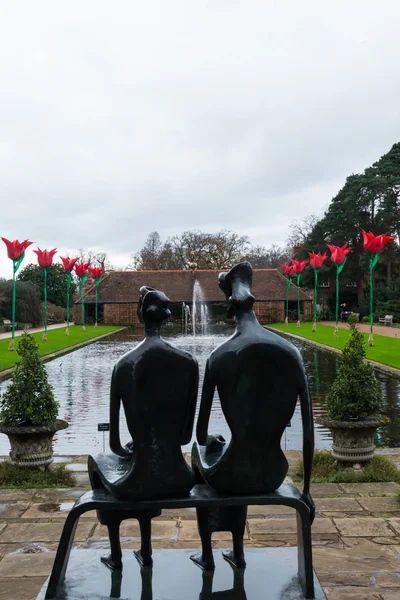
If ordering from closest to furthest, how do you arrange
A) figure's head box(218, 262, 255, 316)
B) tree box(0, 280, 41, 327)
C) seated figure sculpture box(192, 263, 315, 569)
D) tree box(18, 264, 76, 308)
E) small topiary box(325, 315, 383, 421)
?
seated figure sculpture box(192, 263, 315, 569), figure's head box(218, 262, 255, 316), small topiary box(325, 315, 383, 421), tree box(0, 280, 41, 327), tree box(18, 264, 76, 308)

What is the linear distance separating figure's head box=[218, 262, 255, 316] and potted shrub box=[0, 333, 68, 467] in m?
4.33

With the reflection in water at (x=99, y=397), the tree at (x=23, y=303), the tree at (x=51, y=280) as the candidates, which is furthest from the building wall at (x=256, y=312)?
the reflection in water at (x=99, y=397)

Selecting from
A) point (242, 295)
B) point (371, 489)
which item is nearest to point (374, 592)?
point (242, 295)

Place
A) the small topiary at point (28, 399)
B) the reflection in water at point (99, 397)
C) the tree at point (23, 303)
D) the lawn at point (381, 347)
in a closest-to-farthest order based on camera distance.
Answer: the small topiary at point (28, 399) < the reflection in water at point (99, 397) < the lawn at point (381, 347) < the tree at point (23, 303)

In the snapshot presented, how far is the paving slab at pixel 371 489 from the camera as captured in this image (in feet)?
20.3

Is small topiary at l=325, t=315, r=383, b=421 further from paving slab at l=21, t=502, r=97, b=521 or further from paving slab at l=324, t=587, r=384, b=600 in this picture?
paving slab at l=324, t=587, r=384, b=600

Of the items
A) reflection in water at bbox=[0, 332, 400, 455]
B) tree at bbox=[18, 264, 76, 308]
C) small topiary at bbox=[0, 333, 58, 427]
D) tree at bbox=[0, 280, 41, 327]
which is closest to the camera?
small topiary at bbox=[0, 333, 58, 427]

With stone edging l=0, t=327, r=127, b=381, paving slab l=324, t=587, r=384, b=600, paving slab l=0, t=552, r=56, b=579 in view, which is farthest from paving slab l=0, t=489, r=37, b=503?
stone edging l=0, t=327, r=127, b=381

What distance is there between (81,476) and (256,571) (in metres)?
3.83

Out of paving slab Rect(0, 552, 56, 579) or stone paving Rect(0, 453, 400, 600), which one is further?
paving slab Rect(0, 552, 56, 579)

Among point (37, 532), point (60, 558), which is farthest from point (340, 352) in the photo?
point (60, 558)

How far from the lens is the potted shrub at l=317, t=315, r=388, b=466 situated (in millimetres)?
7266

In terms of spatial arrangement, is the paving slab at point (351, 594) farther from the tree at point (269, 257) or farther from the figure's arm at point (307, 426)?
the tree at point (269, 257)

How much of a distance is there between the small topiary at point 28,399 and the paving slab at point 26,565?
9.42ft
